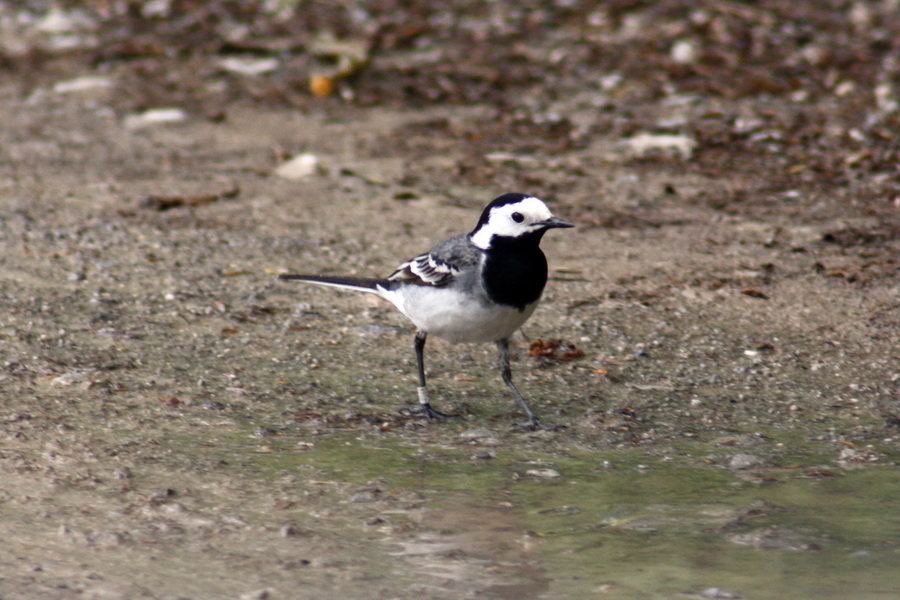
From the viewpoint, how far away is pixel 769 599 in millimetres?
3193

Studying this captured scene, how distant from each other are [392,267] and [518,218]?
1.90m

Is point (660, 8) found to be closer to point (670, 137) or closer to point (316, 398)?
point (670, 137)

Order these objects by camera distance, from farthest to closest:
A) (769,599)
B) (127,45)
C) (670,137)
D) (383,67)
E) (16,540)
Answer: (127,45)
(383,67)
(670,137)
(16,540)
(769,599)

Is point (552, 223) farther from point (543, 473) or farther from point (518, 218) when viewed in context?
point (543, 473)

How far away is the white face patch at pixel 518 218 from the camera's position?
15.0 feet

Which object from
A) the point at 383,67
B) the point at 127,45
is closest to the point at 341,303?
the point at 383,67

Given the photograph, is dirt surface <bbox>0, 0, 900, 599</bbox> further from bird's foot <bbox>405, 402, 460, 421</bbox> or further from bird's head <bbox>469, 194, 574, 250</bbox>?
bird's head <bbox>469, 194, 574, 250</bbox>

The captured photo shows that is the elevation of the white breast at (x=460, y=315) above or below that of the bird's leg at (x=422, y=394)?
above

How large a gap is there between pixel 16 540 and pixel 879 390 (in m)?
3.43

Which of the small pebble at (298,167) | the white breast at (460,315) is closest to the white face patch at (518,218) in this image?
the white breast at (460,315)

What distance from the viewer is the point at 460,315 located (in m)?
4.59

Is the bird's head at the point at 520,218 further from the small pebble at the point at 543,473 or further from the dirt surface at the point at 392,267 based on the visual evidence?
the small pebble at the point at 543,473

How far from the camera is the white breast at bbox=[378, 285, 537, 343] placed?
4555mm

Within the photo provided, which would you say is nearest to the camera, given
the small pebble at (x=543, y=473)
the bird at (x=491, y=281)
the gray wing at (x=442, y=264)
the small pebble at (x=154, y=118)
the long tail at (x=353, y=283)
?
the small pebble at (x=543, y=473)
